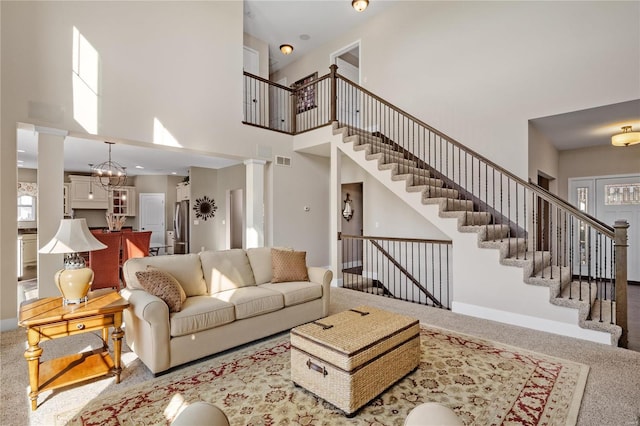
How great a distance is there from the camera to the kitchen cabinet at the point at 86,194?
9023 mm

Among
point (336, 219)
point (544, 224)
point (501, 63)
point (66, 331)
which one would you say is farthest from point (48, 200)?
point (544, 224)

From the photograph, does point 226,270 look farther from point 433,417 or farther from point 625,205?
point 625,205

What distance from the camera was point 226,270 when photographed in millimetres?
3588

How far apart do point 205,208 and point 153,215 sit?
2.49 m

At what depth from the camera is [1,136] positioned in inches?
145

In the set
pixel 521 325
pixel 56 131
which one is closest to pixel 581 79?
pixel 521 325

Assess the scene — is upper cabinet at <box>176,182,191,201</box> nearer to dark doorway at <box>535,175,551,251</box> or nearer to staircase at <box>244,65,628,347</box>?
staircase at <box>244,65,628,347</box>

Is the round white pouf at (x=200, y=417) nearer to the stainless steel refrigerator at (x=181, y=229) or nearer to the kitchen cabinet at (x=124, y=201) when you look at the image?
the stainless steel refrigerator at (x=181, y=229)

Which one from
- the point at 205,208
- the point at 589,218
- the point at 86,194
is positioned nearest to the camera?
the point at 589,218

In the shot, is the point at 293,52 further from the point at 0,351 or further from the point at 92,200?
the point at 0,351

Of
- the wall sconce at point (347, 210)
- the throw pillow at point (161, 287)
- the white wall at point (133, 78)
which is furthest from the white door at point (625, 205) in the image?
the throw pillow at point (161, 287)

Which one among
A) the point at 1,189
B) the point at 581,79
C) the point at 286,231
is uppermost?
the point at 581,79

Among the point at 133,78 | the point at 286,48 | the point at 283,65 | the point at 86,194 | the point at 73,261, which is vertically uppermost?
the point at 283,65

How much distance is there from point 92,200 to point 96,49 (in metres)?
6.47
